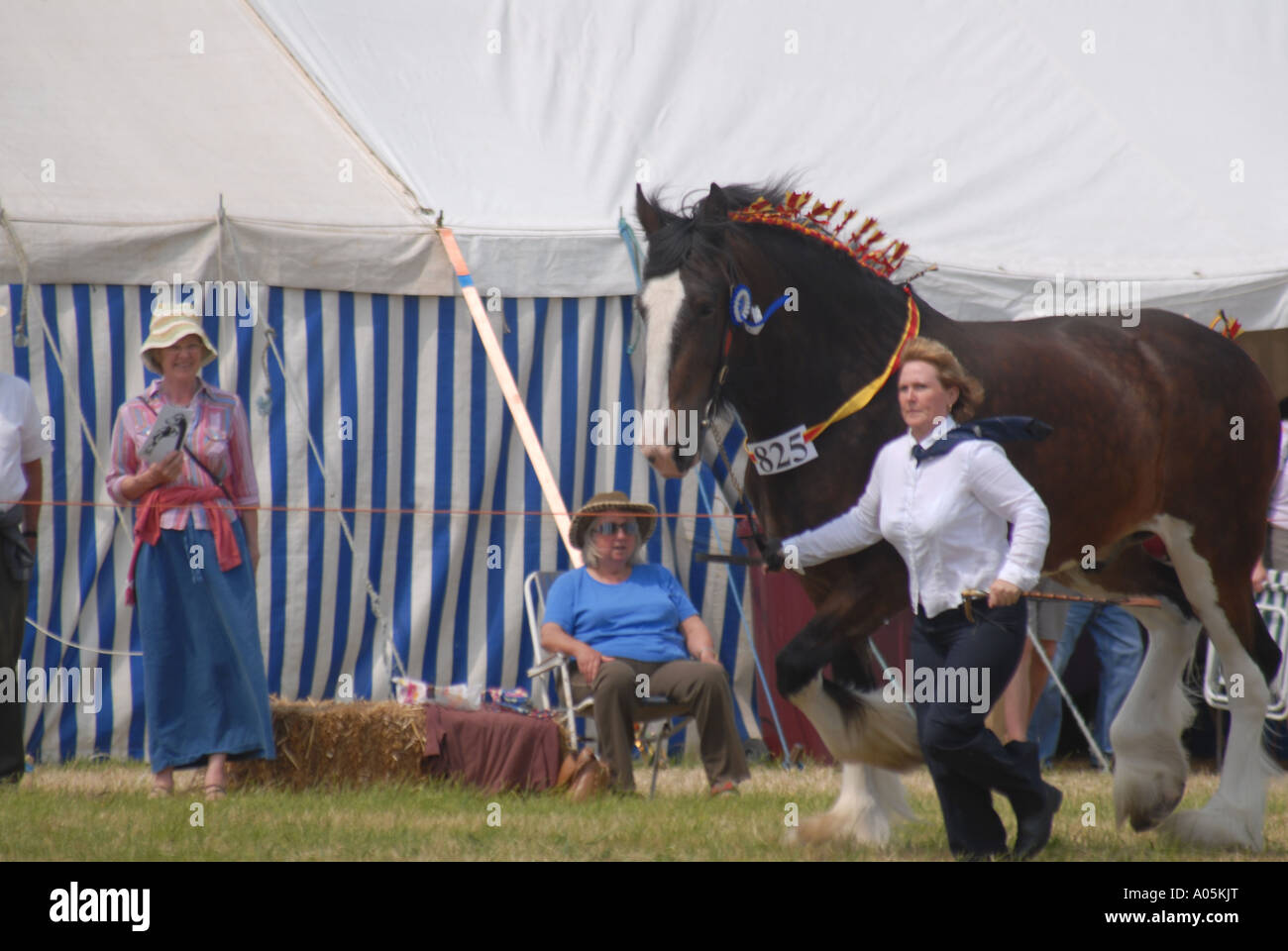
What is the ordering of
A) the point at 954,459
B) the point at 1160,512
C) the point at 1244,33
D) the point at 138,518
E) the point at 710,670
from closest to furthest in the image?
the point at 954,459 → the point at 1160,512 → the point at 138,518 → the point at 710,670 → the point at 1244,33

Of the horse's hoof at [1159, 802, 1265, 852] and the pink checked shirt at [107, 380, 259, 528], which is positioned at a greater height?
the pink checked shirt at [107, 380, 259, 528]

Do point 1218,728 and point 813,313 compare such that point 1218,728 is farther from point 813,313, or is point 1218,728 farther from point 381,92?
point 381,92

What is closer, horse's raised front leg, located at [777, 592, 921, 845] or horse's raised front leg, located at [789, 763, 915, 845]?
horse's raised front leg, located at [777, 592, 921, 845]

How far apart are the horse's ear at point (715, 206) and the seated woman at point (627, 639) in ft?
6.90

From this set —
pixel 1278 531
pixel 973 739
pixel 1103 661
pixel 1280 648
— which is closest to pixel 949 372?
pixel 973 739

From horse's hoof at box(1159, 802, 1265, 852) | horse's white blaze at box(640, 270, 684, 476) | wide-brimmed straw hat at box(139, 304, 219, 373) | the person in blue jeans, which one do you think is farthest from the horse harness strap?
the person in blue jeans

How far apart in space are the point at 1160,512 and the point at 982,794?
146 centimetres

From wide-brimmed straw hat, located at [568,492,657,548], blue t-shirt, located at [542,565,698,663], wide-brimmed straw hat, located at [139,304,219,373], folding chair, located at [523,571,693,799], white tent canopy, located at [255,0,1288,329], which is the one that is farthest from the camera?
white tent canopy, located at [255,0,1288,329]

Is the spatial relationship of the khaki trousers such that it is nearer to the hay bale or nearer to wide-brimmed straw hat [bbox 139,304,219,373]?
the hay bale

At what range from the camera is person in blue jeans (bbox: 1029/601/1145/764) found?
7852mm

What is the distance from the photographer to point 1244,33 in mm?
9953

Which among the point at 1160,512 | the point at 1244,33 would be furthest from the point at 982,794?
the point at 1244,33

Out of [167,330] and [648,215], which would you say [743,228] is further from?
[167,330]

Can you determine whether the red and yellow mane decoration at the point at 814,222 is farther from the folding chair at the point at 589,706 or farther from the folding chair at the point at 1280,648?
the folding chair at the point at 1280,648
